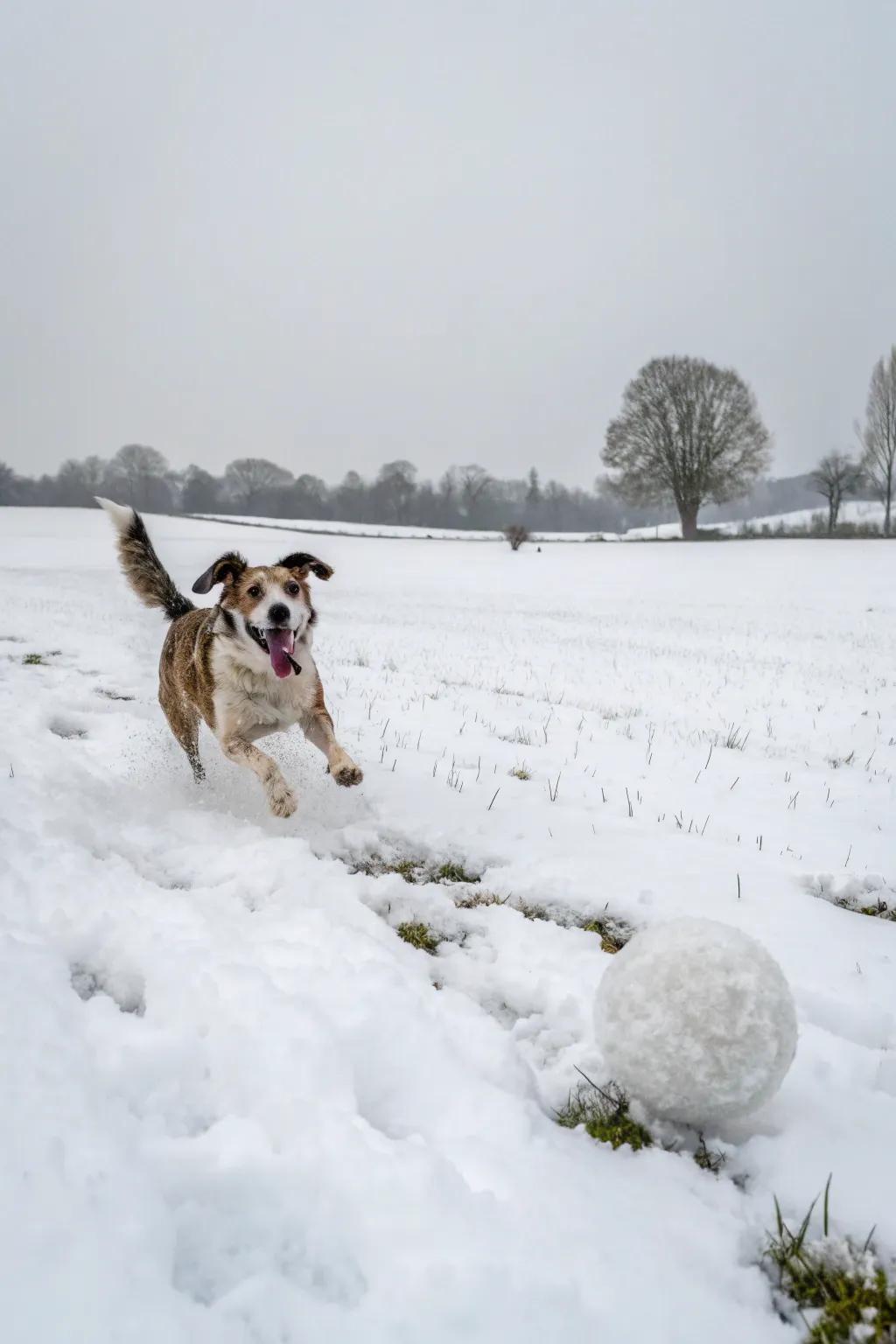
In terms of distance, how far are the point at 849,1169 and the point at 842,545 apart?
155 ft

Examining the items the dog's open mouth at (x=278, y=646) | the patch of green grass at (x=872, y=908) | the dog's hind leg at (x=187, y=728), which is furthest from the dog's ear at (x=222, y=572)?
the patch of green grass at (x=872, y=908)

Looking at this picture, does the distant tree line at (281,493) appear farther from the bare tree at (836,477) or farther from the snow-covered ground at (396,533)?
the bare tree at (836,477)

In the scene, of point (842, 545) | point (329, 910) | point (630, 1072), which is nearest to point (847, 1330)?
point (630, 1072)

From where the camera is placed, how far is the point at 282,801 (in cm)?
379

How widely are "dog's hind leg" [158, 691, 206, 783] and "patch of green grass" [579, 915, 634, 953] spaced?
10.1 ft

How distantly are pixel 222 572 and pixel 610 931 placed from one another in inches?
128

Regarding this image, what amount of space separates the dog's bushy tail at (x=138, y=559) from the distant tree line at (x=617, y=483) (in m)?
38.2

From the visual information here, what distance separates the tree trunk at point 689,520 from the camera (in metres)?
47.4

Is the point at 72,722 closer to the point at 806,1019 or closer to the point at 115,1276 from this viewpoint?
the point at 115,1276

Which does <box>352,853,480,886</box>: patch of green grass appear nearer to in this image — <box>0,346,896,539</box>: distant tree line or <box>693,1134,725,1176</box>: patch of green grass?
<box>693,1134,725,1176</box>: patch of green grass

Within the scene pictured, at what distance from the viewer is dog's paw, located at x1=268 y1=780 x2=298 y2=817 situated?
3.77 meters

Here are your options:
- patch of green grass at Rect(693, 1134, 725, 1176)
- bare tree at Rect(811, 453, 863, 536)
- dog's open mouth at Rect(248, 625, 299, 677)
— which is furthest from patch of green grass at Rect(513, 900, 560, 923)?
bare tree at Rect(811, 453, 863, 536)

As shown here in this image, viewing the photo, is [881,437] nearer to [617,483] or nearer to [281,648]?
[617,483]

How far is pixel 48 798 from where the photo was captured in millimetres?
3613
